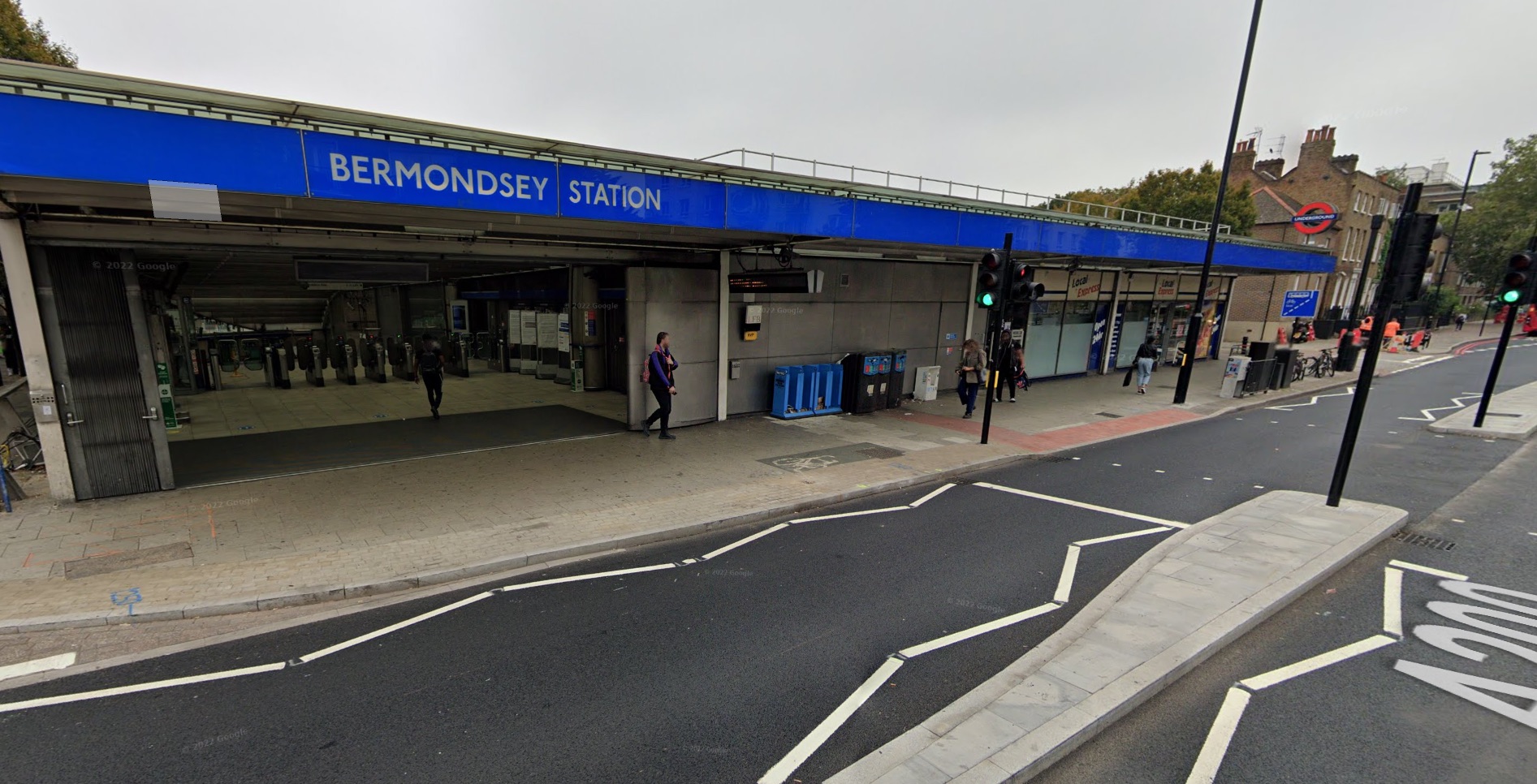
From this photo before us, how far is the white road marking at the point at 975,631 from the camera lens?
14.4 ft

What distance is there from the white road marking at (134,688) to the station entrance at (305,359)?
481 cm

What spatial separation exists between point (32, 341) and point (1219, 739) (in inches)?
448

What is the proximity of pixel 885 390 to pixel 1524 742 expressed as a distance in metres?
10.9

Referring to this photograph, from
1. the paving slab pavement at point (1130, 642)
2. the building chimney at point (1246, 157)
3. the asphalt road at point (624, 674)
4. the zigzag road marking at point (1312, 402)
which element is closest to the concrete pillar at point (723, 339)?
the asphalt road at point (624, 674)

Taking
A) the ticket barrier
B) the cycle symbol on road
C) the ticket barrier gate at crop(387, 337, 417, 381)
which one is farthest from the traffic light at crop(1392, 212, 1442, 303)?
the ticket barrier

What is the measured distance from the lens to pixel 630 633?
182 inches

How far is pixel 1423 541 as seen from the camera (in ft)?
21.7

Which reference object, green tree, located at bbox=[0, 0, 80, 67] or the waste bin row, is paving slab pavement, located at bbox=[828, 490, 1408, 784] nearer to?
the waste bin row

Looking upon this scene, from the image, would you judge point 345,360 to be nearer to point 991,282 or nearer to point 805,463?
point 805,463

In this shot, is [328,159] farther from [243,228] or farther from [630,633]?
[630,633]

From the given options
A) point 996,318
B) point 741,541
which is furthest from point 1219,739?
point 996,318

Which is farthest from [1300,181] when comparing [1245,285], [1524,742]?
[1524,742]

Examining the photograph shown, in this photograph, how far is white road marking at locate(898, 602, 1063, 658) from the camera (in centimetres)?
440

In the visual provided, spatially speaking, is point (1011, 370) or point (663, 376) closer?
point (663, 376)
